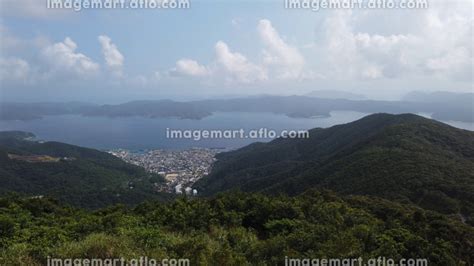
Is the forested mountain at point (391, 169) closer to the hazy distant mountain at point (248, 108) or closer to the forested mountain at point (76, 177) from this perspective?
the forested mountain at point (76, 177)

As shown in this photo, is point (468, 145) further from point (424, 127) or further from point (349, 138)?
point (349, 138)

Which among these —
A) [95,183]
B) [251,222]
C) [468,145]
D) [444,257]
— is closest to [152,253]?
[251,222]

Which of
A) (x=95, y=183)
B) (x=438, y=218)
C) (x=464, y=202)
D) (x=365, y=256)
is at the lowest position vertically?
(x=95, y=183)

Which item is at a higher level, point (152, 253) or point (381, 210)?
point (152, 253)

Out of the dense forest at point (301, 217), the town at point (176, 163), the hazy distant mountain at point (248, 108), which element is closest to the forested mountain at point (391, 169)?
the dense forest at point (301, 217)

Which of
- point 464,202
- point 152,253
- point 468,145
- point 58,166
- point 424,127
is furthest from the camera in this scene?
point 58,166
